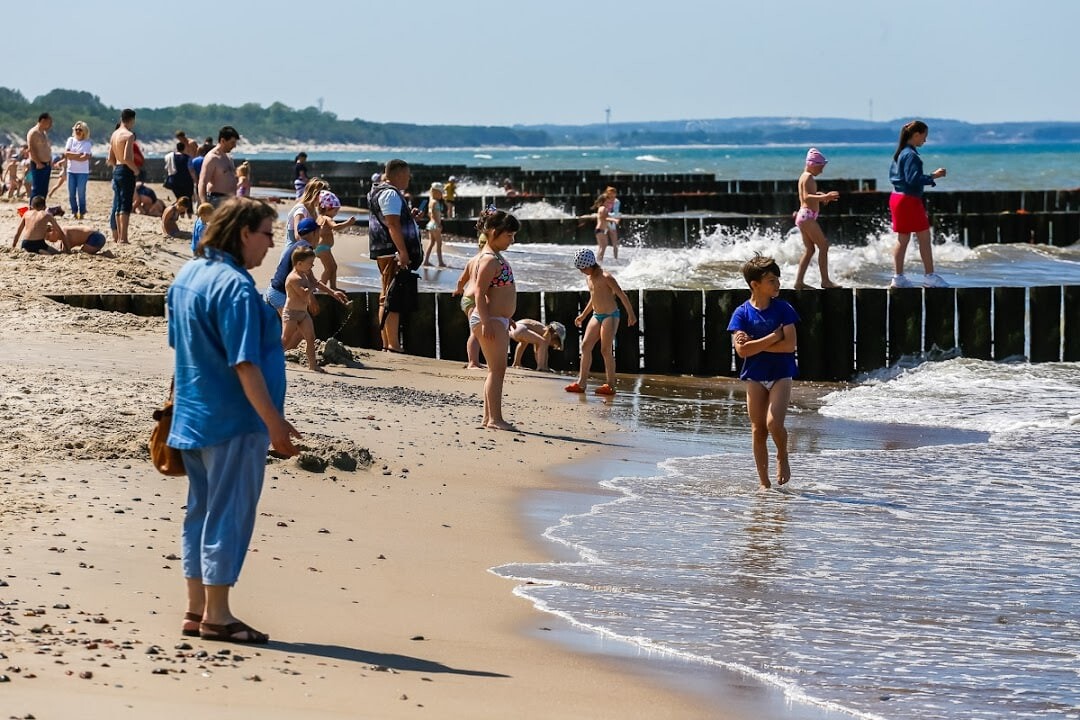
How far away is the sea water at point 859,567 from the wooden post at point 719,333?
3267mm

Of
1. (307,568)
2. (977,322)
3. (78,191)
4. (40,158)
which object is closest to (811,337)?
(977,322)

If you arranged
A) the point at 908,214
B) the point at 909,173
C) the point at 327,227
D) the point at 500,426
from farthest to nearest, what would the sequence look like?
the point at 908,214
the point at 909,173
the point at 327,227
the point at 500,426

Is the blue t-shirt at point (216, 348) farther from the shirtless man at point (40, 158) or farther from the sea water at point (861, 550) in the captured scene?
the shirtless man at point (40, 158)

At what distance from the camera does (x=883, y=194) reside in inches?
1508

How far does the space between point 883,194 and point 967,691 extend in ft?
111

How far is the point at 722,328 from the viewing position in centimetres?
1573

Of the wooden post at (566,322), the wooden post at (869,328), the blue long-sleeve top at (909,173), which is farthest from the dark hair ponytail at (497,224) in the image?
the blue long-sleeve top at (909,173)

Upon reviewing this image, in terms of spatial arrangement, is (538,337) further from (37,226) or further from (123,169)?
(123,169)

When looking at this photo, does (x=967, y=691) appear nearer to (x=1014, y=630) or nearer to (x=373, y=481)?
(x=1014, y=630)

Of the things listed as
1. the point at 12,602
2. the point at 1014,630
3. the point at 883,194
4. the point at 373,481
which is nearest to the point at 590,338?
the point at 373,481

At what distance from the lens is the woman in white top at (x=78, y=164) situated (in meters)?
24.2

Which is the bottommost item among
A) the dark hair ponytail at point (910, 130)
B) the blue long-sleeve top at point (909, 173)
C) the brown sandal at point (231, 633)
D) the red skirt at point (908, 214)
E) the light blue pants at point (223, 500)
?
the brown sandal at point (231, 633)

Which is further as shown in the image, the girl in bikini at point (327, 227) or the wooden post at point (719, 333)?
the wooden post at point (719, 333)

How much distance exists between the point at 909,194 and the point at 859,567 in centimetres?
1035
